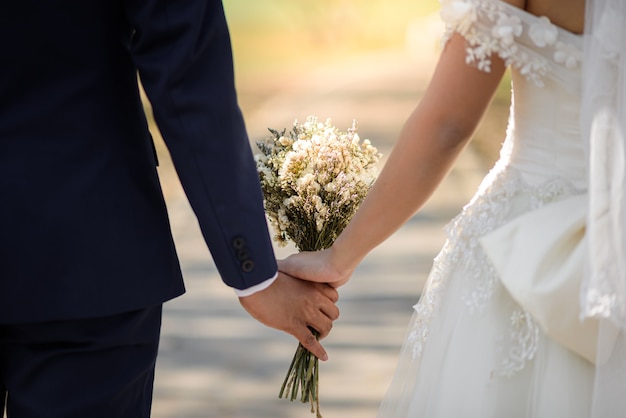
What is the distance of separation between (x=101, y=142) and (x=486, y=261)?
0.68 m

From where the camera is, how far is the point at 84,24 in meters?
1.45

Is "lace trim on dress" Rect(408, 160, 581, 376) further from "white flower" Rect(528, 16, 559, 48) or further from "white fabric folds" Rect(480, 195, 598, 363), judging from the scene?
"white flower" Rect(528, 16, 559, 48)

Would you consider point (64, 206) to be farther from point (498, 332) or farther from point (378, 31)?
point (378, 31)

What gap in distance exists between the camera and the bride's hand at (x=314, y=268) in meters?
1.95

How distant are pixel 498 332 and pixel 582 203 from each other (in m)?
0.26

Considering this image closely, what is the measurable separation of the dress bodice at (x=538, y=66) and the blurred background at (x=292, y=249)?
90 cm

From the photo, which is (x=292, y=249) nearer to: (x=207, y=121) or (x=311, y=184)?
(x=311, y=184)

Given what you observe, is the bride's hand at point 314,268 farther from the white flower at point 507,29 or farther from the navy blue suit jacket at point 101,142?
the white flower at point 507,29

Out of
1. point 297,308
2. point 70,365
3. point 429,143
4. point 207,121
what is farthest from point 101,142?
point 297,308

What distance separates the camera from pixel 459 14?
1.45m

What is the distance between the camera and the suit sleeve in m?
1.48

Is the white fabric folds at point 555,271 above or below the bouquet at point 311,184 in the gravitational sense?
below

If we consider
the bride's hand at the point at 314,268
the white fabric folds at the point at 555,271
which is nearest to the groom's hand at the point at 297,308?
the bride's hand at the point at 314,268

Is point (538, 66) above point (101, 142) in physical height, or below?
above
